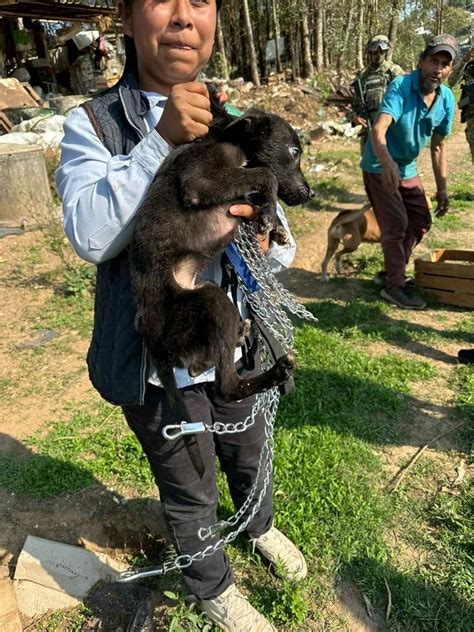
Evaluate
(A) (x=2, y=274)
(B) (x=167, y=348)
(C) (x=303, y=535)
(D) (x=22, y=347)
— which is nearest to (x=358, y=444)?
(C) (x=303, y=535)

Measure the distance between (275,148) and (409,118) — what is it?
3.48 meters

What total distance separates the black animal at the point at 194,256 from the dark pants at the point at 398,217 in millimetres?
3742

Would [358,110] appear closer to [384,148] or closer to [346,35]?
[384,148]

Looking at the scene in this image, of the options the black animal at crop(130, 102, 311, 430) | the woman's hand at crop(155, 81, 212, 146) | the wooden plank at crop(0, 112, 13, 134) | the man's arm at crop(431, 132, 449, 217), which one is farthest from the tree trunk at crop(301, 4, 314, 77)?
the woman's hand at crop(155, 81, 212, 146)

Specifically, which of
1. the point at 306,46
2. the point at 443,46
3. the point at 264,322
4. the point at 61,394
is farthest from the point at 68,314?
the point at 306,46

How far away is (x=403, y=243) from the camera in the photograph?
18.9ft

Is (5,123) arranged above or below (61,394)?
above

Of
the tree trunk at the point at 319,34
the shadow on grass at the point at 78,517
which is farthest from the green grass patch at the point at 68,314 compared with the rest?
the tree trunk at the point at 319,34

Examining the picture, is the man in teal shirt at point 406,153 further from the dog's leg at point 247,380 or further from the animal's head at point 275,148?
the dog's leg at point 247,380

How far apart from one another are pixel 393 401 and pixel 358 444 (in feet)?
2.04

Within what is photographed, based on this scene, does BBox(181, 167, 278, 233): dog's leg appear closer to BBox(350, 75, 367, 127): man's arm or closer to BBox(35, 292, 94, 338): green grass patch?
BBox(35, 292, 94, 338): green grass patch

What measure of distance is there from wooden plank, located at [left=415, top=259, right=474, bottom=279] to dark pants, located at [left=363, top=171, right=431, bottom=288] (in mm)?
242

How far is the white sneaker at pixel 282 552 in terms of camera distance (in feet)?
8.80

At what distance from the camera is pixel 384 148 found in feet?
15.6
